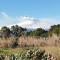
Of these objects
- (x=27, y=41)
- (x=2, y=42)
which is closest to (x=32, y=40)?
(x=27, y=41)

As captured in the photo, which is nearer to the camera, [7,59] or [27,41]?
[7,59]

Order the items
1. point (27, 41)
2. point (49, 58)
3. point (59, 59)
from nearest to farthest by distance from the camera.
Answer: point (49, 58) → point (59, 59) → point (27, 41)

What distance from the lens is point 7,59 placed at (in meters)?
10.9

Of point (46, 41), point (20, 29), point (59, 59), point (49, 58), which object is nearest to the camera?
point (49, 58)

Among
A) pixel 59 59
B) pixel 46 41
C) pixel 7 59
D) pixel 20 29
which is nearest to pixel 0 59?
pixel 7 59

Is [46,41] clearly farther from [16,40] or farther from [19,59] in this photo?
[19,59]

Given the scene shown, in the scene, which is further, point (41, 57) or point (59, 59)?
point (59, 59)

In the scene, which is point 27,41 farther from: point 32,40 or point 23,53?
point 23,53

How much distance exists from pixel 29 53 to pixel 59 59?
64.2 inches

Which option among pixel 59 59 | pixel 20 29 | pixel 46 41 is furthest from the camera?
pixel 20 29

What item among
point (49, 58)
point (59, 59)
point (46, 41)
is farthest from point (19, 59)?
point (46, 41)

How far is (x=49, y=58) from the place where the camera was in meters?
10.6

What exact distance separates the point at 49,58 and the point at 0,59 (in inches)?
76.3

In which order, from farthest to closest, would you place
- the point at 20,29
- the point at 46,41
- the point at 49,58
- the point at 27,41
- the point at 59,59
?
the point at 20,29 → the point at 27,41 → the point at 46,41 → the point at 59,59 → the point at 49,58
